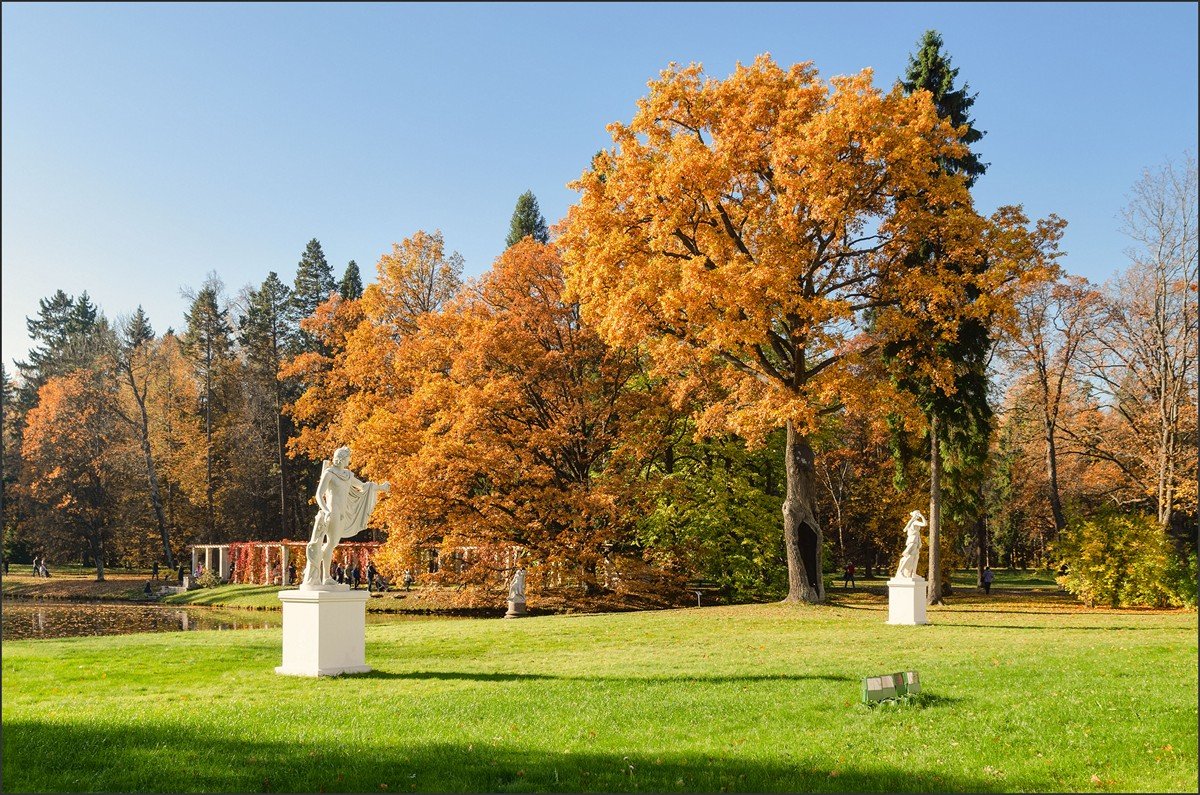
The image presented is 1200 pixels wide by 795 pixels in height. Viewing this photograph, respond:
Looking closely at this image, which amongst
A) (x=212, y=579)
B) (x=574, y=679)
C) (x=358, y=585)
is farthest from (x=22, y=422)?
(x=574, y=679)

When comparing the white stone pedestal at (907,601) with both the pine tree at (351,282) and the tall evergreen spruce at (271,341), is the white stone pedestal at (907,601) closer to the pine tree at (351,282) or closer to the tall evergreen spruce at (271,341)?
the tall evergreen spruce at (271,341)

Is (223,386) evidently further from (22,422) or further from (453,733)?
(453,733)

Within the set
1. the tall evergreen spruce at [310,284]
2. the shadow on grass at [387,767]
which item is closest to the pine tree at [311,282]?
the tall evergreen spruce at [310,284]

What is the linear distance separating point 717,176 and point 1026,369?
1895cm

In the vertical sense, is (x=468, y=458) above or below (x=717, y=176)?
below

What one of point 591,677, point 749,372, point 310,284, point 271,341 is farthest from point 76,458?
point 591,677

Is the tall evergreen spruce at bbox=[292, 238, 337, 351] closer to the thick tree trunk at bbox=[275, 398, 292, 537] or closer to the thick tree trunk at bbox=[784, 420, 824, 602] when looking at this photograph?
the thick tree trunk at bbox=[275, 398, 292, 537]

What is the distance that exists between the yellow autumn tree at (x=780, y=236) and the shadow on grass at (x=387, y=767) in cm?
1327

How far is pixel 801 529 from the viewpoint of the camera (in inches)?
904

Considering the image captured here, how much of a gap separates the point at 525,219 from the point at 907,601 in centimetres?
4071

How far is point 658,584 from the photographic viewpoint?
28.2 m

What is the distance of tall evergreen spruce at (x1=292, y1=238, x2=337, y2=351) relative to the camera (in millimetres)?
60938

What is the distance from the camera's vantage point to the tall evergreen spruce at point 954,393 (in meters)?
25.3

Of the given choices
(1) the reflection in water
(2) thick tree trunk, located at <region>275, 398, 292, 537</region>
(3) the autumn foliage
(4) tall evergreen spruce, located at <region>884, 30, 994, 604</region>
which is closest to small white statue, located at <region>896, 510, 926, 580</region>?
(3) the autumn foliage
